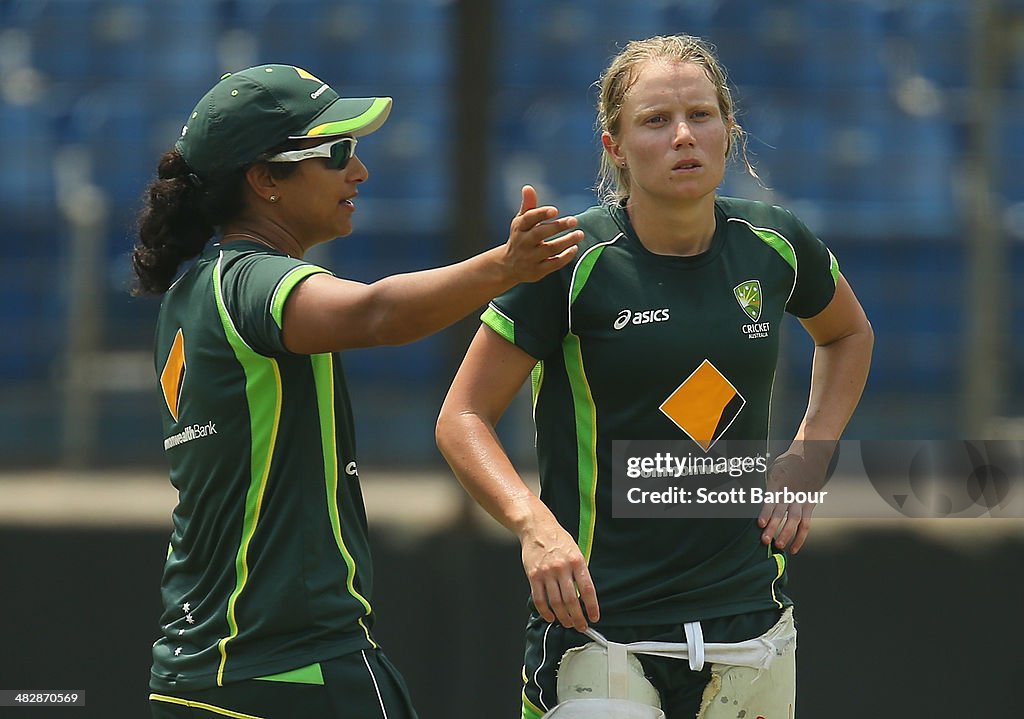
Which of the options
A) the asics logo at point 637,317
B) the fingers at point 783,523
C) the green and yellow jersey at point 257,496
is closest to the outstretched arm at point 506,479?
the asics logo at point 637,317

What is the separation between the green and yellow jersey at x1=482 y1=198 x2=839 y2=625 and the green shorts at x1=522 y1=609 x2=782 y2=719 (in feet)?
0.06

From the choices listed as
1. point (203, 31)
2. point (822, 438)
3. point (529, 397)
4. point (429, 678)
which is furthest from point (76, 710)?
point (822, 438)

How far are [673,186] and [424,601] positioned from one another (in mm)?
1758

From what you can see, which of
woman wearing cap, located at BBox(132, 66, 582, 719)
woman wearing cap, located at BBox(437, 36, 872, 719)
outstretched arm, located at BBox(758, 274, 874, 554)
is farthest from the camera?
outstretched arm, located at BBox(758, 274, 874, 554)

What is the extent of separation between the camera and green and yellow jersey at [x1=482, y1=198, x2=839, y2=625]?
231 centimetres

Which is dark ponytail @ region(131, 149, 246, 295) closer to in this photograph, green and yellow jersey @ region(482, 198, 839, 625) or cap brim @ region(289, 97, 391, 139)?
cap brim @ region(289, 97, 391, 139)

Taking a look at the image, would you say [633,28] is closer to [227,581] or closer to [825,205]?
[825,205]

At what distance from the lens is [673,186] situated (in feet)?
7.53

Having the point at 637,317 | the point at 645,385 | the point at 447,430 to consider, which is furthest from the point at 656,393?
the point at 447,430

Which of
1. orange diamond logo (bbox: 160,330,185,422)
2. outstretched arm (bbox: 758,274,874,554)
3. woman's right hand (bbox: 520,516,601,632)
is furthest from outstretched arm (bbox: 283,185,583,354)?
outstretched arm (bbox: 758,274,874,554)

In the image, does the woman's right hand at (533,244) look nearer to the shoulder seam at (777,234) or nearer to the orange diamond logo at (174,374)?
the orange diamond logo at (174,374)

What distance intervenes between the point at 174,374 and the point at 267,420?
20cm

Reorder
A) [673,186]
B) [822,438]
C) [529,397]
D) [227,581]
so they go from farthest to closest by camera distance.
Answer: [529,397], [822,438], [673,186], [227,581]

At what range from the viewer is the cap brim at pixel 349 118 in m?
2.12
